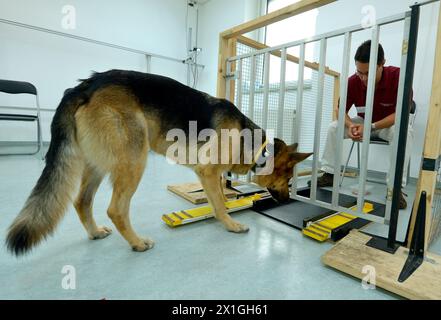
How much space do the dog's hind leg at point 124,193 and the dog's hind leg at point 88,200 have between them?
19 centimetres

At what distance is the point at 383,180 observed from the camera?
9.23 ft

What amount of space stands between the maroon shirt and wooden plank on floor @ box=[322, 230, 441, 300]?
1.47 m

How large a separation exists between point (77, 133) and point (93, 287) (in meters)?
0.60

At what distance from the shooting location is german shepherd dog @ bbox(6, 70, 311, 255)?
2.87ft

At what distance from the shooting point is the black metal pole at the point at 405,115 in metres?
0.98

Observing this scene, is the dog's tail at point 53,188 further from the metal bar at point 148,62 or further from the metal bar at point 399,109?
the metal bar at point 148,62

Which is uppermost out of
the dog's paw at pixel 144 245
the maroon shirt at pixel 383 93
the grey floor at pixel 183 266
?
the maroon shirt at pixel 383 93

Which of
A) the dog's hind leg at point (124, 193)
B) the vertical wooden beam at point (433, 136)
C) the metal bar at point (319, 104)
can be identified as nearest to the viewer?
the vertical wooden beam at point (433, 136)

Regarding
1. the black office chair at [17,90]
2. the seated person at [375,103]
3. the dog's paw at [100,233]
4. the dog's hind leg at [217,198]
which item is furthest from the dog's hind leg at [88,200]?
the black office chair at [17,90]

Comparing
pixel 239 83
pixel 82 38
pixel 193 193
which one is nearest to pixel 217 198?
pixel 193 193

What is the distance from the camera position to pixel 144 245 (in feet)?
3.62

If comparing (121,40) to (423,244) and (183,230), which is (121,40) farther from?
(423,244)

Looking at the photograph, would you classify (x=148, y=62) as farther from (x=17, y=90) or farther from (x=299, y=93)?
(x=299, y=93)

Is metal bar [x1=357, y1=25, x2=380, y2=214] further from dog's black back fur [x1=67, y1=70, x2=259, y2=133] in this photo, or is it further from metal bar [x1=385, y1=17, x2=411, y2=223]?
dog's black back fur [x1=67, y1=70, x2=259, y2=133]
